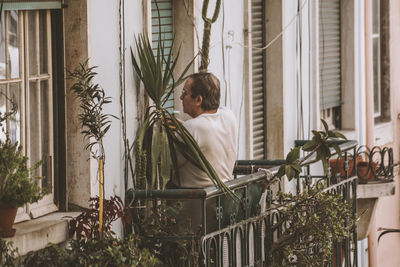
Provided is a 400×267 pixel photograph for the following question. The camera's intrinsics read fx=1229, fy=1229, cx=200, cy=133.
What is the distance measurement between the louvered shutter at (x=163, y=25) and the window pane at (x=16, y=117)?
87.4 inches

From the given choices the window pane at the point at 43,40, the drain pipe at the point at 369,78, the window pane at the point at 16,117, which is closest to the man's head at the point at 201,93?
the window pane at the point at 43,40

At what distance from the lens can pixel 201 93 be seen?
9055mm

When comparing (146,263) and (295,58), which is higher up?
(295,58)

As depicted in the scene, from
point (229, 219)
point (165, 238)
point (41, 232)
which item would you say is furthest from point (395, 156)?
point (41, 232)

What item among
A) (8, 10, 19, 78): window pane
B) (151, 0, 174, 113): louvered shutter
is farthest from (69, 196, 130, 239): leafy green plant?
(151, 0, 174, 113): louvered shutter

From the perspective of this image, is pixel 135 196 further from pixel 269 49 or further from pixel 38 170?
pixel 269 49

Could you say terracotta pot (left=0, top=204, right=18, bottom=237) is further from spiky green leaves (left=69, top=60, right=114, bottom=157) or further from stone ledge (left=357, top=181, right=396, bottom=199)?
stone ledge (left=357, top=181, right=396, bottom=199)

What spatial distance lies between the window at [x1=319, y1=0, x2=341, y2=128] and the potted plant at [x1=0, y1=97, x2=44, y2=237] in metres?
8.32

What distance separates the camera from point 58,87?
8.37m

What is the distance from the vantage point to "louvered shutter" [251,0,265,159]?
13148mm

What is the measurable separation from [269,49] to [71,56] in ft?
17.2

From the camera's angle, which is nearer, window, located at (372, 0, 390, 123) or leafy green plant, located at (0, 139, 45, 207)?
leafy green plant, located at (0, 139, 45, 207)

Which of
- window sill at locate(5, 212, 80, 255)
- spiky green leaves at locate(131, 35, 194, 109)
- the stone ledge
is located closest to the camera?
window sill at locate(5, 212, 80, 255)

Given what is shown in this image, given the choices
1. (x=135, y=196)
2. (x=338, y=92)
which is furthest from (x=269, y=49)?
(x=135, y=196)
